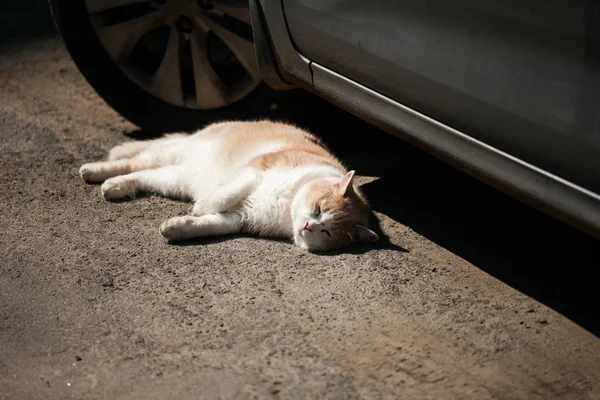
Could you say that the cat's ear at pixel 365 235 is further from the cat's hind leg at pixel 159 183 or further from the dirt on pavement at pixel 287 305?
the cat's hind leg at pixel 159 183

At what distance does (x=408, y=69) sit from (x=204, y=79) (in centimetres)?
175

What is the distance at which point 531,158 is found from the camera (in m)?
2.97

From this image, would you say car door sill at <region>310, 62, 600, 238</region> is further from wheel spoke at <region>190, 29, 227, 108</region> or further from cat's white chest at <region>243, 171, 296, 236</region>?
wheel spoke at <region>190, 29, 227, 108</region>

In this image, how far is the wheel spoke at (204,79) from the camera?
15.6 feet

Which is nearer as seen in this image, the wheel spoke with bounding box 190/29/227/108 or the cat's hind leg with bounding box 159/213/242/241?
the cat's hind leg with bounding box 159/213/242/241

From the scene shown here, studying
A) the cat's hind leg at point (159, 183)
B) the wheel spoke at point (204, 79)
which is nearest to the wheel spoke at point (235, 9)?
the wheel spoke at point (204, 79)

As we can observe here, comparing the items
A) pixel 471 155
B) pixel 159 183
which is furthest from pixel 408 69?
pixel 159 183

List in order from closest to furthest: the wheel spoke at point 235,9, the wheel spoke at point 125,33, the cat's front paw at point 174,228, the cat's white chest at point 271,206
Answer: the cat's front paw at point 174,228 → the cat's white chest at point 271,206 → the wheel spoke at point 235,9 → the wheel spoke at point 125,33

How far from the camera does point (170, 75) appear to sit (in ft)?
15.9

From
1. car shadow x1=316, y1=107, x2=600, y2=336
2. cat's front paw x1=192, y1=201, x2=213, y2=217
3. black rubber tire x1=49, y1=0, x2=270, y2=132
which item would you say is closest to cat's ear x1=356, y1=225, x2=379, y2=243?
car shadow x1=316, y1=107, x2=600, y2=336

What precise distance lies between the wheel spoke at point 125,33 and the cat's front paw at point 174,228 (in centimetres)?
154

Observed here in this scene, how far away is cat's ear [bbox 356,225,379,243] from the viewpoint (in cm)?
373

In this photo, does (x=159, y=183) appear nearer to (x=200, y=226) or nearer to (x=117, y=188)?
(x=117, y=188)

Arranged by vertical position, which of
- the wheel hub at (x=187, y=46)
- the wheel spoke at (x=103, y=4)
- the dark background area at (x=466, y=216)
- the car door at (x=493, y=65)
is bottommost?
the dark background area at (x=466, y=216)
